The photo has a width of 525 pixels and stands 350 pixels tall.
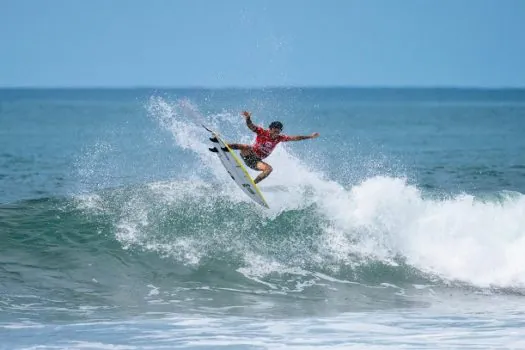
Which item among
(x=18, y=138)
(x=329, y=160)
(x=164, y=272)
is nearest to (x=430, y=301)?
(x=164, y=272)

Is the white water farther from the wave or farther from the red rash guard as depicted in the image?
the red rash guard

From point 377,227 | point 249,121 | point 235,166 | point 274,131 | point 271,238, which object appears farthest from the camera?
point 377,227

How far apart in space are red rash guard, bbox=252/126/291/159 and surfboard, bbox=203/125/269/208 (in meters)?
0.41

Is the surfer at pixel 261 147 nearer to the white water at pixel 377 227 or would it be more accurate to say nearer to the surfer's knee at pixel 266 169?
the surfer's knee at pixel 266 169

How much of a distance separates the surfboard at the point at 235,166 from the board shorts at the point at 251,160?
23cm

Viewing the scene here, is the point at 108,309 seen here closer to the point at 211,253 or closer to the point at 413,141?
the point at 211,253

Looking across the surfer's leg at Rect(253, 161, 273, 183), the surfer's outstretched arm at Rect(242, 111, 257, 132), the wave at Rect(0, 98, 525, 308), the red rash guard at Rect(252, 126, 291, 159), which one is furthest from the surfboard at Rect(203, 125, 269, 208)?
the wave at Rect(0, 98, 525, 308)

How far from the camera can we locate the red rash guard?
1473 cm

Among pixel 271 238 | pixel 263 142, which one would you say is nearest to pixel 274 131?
pixel 263 142

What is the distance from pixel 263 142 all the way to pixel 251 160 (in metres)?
0.43

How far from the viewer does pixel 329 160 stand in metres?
31.2

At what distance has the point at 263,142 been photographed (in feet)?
48.7

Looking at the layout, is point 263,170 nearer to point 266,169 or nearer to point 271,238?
point 266,169

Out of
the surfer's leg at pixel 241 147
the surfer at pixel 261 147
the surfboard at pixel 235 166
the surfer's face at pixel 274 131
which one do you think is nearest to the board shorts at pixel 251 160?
the surfer at pixel 261 147
